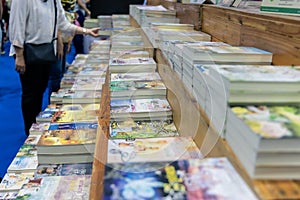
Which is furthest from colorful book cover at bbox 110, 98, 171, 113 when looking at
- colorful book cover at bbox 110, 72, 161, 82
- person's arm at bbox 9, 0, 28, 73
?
person's arm at bbox 9, 0, 28, 73

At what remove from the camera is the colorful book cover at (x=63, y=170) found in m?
1.47

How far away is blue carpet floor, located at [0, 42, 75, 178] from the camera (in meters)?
2.96

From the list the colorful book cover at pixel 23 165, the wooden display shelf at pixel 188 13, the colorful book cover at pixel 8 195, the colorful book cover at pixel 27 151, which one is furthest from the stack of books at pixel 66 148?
the wooden display shelf at pixel 188 13

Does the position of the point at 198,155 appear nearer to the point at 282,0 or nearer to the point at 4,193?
the point at 282,0

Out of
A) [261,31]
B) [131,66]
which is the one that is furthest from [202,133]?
[131,66]

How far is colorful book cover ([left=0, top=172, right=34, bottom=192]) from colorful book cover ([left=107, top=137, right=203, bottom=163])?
37.1 inches

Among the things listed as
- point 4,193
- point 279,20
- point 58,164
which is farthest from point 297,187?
point 4,193

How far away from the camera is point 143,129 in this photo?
132 centimetres

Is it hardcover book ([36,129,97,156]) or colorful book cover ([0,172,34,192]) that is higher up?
hardcover book ([36,129,97,156])

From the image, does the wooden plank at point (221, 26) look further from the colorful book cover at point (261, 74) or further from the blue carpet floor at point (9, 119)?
the blue carpet floor at point (9, 119)

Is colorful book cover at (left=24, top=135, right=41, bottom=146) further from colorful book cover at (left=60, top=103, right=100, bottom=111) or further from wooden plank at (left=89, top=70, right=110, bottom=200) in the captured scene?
wooden plank at (left=89, top=70, right=110, bottom=200)

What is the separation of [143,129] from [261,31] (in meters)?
0.55

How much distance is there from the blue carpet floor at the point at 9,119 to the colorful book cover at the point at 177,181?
2179 mm

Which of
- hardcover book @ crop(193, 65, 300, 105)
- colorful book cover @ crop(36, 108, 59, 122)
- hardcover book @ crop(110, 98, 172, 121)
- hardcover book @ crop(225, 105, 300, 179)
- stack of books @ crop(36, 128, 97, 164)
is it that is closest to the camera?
hardcover book @ crop(225, 105, 300, 179)
